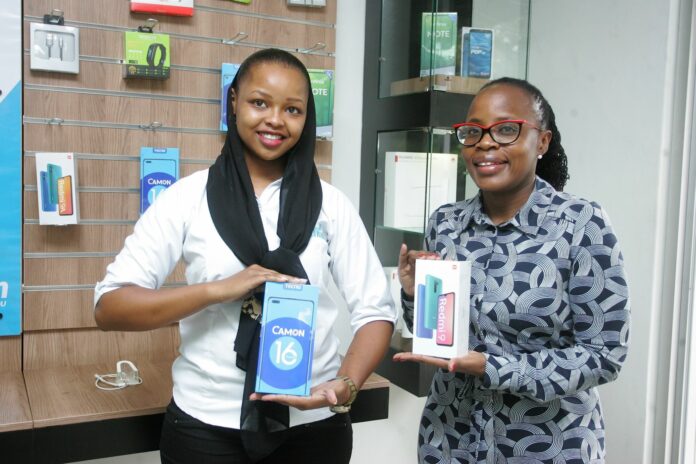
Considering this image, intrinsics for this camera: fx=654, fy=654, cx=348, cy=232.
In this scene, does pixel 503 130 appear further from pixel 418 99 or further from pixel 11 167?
pixel 11 167

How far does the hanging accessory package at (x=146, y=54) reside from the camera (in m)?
2.37

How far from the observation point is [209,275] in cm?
145

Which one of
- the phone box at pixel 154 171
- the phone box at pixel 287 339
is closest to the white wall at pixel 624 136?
the phone box at pixel 287 339

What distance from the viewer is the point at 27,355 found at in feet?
7.71

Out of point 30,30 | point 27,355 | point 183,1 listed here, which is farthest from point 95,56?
point 27,355

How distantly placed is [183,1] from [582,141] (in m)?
1.67

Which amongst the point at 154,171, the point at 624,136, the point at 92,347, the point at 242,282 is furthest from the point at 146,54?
the point at 624,136

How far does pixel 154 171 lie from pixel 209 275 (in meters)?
1.13

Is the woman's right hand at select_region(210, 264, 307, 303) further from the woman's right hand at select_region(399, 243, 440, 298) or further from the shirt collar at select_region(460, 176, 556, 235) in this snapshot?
the shirt collar at select_region(460, 176, 556, 235)

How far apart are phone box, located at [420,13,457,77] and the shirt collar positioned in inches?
47.7

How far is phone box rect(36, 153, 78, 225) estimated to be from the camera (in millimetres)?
2273

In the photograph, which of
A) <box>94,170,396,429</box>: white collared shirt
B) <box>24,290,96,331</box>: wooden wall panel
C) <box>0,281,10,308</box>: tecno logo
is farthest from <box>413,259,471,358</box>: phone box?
<box>0,281,10,308</box>: tecno logo

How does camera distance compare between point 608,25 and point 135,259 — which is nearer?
point 135,259

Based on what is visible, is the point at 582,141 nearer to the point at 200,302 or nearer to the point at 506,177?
the point at 506,177
